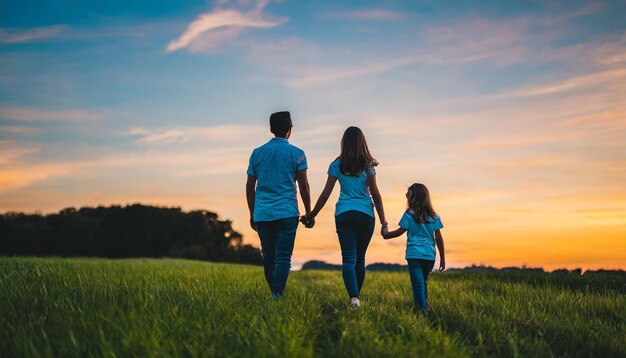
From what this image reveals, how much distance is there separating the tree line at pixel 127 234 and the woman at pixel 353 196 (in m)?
50.4

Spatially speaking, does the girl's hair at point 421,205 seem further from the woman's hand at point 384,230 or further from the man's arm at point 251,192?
the man's arm at point 251,192

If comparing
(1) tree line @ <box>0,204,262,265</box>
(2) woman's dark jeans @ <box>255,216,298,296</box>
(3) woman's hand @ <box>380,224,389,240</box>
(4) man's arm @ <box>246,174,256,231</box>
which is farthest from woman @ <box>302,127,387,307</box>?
(1) tree line @ <box>0,204,262,265</box>

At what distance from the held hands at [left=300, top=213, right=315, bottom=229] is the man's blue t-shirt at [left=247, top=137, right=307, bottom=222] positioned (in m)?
0.33

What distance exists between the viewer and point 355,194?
7184 mm

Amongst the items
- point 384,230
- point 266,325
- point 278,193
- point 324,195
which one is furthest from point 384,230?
point 266,325

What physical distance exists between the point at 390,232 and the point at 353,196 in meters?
0.95

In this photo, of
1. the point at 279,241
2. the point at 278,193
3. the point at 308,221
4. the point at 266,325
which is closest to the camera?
the point at 266,325

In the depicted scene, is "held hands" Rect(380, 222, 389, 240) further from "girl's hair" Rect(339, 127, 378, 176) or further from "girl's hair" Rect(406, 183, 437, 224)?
"girl's hair" Rect(339, 127, 378, 176)

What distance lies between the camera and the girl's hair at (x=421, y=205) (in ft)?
24.6

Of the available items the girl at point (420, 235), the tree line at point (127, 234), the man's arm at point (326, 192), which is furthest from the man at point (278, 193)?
the tree line at point (127, 234)

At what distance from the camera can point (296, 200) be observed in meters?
7.36

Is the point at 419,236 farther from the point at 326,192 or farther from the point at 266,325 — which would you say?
the point at 266,325

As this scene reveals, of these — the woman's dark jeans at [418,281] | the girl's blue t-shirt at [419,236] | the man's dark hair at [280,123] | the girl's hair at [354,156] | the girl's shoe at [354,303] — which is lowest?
the girl's shoe at [354,303]

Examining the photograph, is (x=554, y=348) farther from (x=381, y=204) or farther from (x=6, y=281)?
(x=6, y=281)
